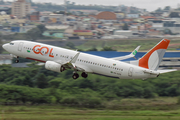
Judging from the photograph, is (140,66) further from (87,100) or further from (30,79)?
(30,79)

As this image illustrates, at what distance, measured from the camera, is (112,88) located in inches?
3017

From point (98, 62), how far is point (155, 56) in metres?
9.42

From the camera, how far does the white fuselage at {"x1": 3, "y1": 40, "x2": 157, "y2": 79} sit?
163 ft

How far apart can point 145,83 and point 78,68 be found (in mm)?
33415

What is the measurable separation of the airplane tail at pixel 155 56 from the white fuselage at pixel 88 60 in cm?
122

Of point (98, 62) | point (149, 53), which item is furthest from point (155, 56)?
point (98, 62)

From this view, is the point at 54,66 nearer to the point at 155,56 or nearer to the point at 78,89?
the point at 155,56

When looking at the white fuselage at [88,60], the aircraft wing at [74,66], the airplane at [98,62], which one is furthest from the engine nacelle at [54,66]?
the white fuselage at [88,60]

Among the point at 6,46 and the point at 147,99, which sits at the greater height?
the point at 6,46

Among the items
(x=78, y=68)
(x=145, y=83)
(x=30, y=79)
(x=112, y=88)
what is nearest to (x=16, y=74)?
(x=30, y=79)

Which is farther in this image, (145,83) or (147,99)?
(145,83)

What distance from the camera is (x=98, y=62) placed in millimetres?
50875

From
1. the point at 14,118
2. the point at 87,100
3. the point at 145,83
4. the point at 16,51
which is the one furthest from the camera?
the point at 145,83

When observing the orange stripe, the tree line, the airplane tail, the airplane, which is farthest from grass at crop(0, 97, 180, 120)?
the orange stripe
